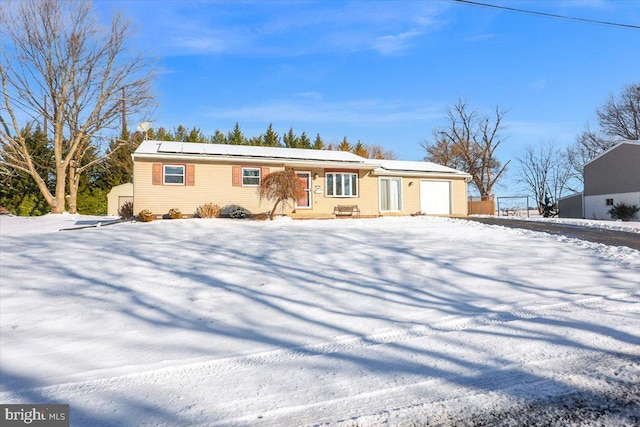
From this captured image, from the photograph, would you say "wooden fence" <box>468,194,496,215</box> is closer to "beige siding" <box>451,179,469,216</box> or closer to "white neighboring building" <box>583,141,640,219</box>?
"beige siding" <box>451,179,469,216</box>

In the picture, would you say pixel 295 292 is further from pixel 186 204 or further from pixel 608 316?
pixel 186 204

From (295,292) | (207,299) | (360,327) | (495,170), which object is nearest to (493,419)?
(360,327)

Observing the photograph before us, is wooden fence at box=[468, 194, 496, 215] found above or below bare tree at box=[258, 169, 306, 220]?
below

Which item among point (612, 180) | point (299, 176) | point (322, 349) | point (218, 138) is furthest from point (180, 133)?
point (322, 349)

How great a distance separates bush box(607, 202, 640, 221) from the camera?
76.8ft

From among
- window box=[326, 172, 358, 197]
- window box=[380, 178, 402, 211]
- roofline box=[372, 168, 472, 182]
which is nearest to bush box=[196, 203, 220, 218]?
window box=[326, 172, 358, 197]

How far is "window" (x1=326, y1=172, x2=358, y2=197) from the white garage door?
15.4 feet

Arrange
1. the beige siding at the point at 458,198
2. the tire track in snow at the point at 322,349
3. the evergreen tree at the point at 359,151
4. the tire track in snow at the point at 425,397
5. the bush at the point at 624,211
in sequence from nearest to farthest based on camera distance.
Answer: the tire track in snow at the point at 425,397 → the tire track in snow at the point at 322,349 → the bush at the point at 624,211 → the beige siding at the point at 458,198 → the evergreen tree at the point at 359,151

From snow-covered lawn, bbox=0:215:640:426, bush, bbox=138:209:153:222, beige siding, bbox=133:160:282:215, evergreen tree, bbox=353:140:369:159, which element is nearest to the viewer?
snow-covered lawn, bbox=0:215:640:426

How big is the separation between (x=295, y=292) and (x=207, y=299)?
1.33 m

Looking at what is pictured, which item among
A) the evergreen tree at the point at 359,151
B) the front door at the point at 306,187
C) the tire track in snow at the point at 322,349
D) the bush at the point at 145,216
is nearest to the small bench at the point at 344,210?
the front door at the point at 306,187

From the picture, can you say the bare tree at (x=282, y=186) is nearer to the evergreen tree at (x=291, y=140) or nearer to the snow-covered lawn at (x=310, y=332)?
the snow-covered lawn at (x=310, y=332)

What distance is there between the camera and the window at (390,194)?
72.0 feet

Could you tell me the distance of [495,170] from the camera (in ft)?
139
